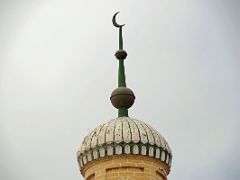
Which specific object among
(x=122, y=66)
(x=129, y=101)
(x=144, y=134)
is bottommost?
(x=144, y=134)

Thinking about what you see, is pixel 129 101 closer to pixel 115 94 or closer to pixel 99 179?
pixel 115 94

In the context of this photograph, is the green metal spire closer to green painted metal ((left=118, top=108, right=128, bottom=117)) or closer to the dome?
green painted metal ((left=118, top=108, right=128, bottom=117))

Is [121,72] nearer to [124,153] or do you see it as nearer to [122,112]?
[122,112]

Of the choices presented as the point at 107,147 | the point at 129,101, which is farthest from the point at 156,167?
the point at 129,101

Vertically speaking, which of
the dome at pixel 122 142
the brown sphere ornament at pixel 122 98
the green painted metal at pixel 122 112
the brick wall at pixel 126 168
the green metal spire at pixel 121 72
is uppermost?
the green metal spire at pixel 121 72

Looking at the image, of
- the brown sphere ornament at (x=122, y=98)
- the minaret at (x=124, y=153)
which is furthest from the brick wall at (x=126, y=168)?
the brown sphere ornament at (x=122, y=98)

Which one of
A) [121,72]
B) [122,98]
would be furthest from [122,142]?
[121,72]

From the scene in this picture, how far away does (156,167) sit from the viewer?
13898mm

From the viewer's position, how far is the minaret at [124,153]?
13586 mm

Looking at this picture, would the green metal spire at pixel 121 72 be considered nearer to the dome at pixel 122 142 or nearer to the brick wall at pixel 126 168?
the dome at pixel 122 142

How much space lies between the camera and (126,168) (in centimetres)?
1359

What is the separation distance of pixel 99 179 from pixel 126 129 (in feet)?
5.05

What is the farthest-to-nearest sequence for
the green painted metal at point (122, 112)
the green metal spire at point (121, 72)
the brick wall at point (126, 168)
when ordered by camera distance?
the green metal spire at point (121, 72)
the green painted metal at point (122, 112)
the brick wall at point (126, 168)

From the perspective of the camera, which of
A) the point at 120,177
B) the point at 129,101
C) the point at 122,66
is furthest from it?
the point at 122,66
